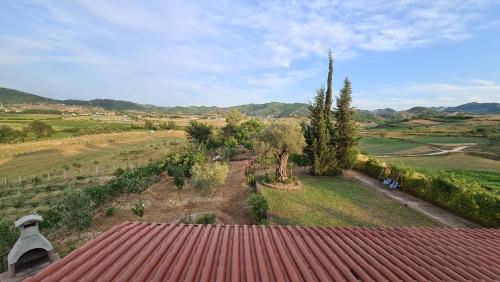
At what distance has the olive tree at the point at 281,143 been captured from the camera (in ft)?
67.6

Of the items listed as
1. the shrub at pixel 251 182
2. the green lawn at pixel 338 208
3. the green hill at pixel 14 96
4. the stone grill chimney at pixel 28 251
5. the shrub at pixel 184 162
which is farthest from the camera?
the green hill at pixel 14 96

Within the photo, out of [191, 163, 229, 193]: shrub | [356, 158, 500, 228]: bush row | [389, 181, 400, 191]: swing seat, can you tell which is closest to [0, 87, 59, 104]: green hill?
[191, 163, 229, 193]: shrub

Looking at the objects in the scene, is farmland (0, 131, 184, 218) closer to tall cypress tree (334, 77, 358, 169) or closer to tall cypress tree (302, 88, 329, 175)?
tall cypress tree (302, 88, 329, 175)

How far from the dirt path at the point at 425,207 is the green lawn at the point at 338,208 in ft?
1.90

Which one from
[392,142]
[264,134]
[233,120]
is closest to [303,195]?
[264,134]

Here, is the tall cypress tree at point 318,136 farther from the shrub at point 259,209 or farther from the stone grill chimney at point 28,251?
the stone grill chimney at point 28,251

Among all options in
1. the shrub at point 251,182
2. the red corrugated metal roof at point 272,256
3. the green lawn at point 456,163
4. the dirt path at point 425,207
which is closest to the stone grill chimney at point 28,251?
the red corrugated metal roof at point 272,256

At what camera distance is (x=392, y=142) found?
5134 cm

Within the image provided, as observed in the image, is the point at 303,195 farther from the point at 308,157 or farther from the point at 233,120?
the point at 233,120

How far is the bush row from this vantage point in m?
12.9

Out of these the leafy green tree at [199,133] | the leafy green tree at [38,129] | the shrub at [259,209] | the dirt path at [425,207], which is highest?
the leafy green tree at [199,133]

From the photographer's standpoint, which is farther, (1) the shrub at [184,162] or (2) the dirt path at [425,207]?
(1) the shrub at [184,162]

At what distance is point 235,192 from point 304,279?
15.6 metres

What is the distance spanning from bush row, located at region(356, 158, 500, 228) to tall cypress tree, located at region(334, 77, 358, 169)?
379 cm
